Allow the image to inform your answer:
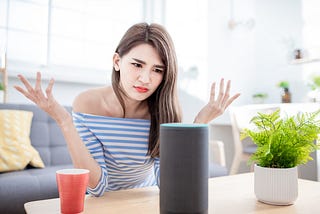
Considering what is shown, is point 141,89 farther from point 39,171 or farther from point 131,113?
point 39,171

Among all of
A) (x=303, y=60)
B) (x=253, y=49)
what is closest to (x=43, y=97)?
(x=303, y=60)

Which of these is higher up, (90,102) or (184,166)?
(90,102)

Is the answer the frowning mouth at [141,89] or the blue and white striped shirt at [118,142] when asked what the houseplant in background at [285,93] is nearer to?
the blue and white striped shirt at [118,142]

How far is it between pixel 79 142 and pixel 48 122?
1351 millimetres

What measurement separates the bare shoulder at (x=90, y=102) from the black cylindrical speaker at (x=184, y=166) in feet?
2.14

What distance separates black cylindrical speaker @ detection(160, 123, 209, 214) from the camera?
49cm

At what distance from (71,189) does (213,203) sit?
0.33m

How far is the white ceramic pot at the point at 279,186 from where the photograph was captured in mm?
675

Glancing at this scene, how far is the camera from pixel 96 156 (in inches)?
38.2

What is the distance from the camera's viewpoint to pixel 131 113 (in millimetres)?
1160

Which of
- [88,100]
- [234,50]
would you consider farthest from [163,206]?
[234,50]

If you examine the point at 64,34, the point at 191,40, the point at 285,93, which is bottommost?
the point at 285,93

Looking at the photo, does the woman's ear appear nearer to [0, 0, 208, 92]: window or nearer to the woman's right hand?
the woman's right hand

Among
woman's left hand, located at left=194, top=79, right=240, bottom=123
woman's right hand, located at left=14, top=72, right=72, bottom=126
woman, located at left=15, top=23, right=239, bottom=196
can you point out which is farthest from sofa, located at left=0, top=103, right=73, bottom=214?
woman's left hand, located at left=194, top=79, right=240, bottom=123
